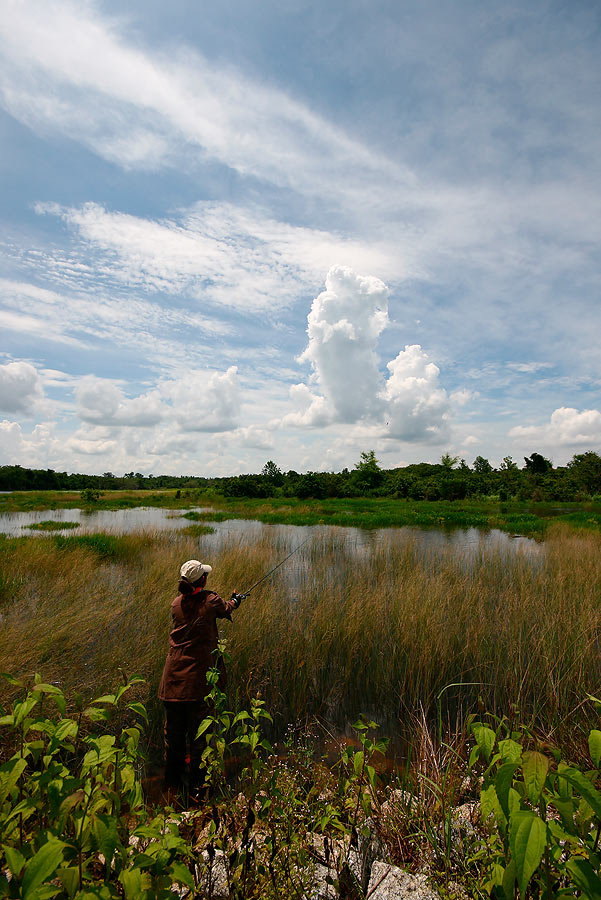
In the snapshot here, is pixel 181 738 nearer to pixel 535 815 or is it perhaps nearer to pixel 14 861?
pixel 14 861

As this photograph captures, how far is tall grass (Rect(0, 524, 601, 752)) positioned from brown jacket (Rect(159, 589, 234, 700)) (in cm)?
131

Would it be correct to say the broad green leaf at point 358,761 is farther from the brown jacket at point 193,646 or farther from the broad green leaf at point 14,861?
the brown jacket at point 193,646

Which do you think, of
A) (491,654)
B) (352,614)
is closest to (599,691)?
(491,654)

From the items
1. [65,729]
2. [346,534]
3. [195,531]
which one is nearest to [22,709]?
[65,729]

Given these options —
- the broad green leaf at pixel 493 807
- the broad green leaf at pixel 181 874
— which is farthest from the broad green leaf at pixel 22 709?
the broad green leaf at pixel 493 807

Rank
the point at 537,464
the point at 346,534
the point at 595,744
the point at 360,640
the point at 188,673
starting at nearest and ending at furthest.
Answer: the point at 595,744 < the point at 188,673 < the point at 360,640 < the point at 346,534 < the point at 537,464

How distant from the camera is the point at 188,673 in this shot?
4.01 m

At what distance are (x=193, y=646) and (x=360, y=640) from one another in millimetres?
2945

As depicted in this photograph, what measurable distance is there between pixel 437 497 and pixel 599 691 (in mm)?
38829

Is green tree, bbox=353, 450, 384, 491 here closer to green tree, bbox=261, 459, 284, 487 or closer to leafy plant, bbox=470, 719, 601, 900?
green tree, bbox=261, 459, 284, 487

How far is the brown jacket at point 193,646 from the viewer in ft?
13.1

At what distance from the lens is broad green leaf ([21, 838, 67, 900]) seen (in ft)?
3.50

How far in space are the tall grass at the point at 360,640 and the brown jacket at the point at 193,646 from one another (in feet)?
4.30

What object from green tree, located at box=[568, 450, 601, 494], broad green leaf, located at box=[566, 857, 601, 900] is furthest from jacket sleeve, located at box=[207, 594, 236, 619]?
green tree, located at box=[568, 450, 601, 494]
